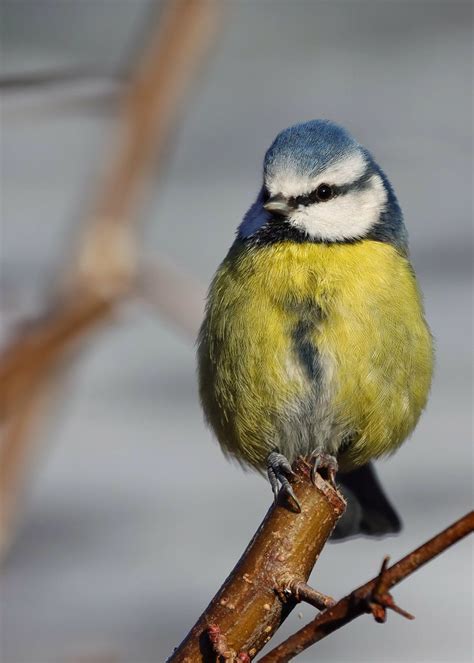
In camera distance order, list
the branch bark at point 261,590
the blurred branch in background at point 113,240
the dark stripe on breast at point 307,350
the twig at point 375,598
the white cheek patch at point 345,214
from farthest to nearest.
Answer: the blurred branch in background at point 113,240 < the white cheek patch at point 345,214 < the dark stripe on breast at point 307,350 < the branch bark at point 261,590 < the twig at point 375,598

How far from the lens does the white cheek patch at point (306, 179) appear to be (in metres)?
2.32

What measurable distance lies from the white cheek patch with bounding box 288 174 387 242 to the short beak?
28 millimetres

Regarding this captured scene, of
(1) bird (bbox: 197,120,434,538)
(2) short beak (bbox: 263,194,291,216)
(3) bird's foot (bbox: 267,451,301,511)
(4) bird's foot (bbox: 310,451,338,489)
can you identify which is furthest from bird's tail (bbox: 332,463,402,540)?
(4) bird's foot (bbox: 310,451,338,489)

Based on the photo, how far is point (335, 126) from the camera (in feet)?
7.84

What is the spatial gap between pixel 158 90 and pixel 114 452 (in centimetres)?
188

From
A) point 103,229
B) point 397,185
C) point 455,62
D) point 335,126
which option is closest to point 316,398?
point 335,126

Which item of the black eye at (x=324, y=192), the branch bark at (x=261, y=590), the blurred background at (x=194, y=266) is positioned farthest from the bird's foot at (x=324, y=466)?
the blurred background at (x=194, y=266)

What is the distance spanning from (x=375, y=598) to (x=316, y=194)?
1333 mm

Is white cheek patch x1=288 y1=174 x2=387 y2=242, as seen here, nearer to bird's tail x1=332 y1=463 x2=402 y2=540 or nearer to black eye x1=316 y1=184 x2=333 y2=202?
black eye x1=316 y1=184 x2=333 y2=202

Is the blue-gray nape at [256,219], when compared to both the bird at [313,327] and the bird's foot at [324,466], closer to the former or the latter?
the bird at [313,327]

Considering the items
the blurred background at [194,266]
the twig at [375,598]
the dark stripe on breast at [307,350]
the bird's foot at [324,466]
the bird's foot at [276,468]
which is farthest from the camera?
the blurred background at [194,266]

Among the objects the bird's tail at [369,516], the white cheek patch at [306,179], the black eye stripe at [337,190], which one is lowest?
the bird's tail at [369,516]

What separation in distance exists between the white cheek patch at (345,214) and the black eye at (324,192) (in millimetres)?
13

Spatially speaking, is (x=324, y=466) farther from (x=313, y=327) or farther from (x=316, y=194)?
(x=316, y=194)
